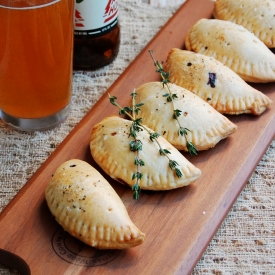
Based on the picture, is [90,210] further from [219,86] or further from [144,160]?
[219,86]

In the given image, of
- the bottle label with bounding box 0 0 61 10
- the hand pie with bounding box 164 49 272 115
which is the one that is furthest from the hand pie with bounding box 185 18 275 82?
the bottle label with bounding box 0 0 61 10

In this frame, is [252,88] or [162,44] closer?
[252,88]

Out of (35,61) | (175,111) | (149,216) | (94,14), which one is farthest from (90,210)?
(94,14)

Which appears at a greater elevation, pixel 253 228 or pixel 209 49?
pixel 209 49

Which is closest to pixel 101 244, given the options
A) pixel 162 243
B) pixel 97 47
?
pixel 162 243

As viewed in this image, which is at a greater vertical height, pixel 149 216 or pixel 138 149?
pixel 138 149

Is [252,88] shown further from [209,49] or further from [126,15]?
[126,15]
